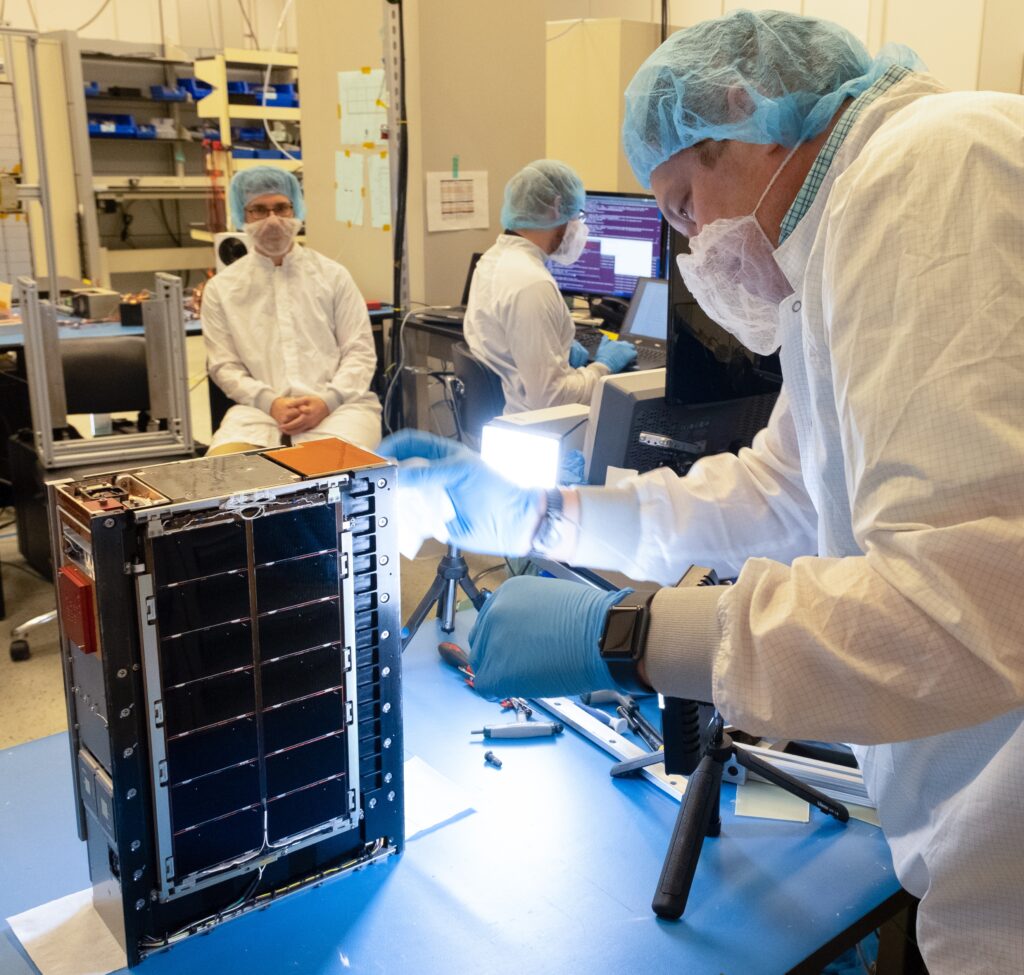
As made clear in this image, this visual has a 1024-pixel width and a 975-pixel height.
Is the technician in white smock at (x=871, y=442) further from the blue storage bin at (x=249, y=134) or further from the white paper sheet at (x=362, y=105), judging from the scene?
the blue storage bin at (x=249, y=134)

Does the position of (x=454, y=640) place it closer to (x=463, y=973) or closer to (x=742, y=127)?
(x=463, y=973)

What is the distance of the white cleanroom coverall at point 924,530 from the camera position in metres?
0.66

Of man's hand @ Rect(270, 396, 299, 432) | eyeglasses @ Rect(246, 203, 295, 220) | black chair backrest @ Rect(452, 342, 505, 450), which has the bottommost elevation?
man's hand @ Rect(270, 396, 299, 432)

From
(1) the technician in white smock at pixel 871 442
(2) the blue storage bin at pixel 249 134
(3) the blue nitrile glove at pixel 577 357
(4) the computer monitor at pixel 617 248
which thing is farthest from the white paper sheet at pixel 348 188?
(1) the technician in white smock at pixel 871 442

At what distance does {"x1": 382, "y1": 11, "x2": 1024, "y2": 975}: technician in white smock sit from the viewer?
0.67 meters

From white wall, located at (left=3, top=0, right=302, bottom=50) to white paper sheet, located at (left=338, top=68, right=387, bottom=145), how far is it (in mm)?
3827

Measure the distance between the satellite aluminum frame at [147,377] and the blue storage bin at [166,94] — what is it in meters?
4.37

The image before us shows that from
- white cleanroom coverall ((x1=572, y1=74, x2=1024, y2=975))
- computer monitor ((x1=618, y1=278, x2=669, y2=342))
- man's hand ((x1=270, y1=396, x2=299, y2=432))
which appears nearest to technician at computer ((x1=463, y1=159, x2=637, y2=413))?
computer monitor ((x1=618, y1=278, x2=669, y2=342))

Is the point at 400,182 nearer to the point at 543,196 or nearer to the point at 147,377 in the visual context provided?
the point at 543,196

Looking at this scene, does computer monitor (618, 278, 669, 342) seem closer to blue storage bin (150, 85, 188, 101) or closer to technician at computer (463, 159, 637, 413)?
technician at computer (463, 159, 637, 413)

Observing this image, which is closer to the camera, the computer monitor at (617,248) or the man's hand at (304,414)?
the man's hand at (304,414)

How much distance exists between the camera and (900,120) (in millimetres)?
799

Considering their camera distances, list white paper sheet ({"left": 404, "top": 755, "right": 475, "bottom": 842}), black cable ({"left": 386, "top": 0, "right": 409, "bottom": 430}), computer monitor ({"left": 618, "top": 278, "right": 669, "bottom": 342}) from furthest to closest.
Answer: black cable ({"left": 386, "top": 0, "right": 409, "bottom": 430}), computer monitor ({"left": 618, "top": 278, "right": 669, "bottom": 342}), white paper sheet ({"left": 404, "top": 755, "right": 475, "bottom": 842})

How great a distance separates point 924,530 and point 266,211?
10.2 feet
